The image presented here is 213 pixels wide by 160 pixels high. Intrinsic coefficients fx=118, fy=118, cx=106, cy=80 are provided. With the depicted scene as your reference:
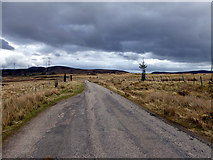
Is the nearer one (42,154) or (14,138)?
(42,154)

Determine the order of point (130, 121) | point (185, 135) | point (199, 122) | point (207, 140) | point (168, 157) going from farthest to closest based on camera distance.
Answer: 1. point (130, 121)
2. point (199, 122)
3. point (185, 135)
4. point (207, 140)
5. point (168, 157)

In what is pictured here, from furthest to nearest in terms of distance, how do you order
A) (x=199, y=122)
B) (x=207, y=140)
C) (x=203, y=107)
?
(x=203, y=107)
(x=199, y=122)
(x=207, y=140)

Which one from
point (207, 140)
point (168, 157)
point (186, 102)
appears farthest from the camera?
point (186, 102)

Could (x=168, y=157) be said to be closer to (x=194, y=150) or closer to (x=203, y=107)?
(x=194, y=150)

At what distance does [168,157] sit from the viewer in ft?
12.4

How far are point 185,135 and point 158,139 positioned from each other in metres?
1.45

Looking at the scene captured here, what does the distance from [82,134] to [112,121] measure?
6.98 ft

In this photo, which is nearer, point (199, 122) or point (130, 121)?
point (199, 122)

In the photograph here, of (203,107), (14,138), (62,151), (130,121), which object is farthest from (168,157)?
(203,107)

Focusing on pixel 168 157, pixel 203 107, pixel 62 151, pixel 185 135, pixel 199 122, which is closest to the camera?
pixel 168 157

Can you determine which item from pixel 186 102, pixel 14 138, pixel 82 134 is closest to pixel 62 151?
pixel 82 134

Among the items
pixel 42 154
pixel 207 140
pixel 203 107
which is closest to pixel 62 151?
pixel 42 154

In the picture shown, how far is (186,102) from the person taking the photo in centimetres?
1017

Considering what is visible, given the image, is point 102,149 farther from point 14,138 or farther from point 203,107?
point 203,107
